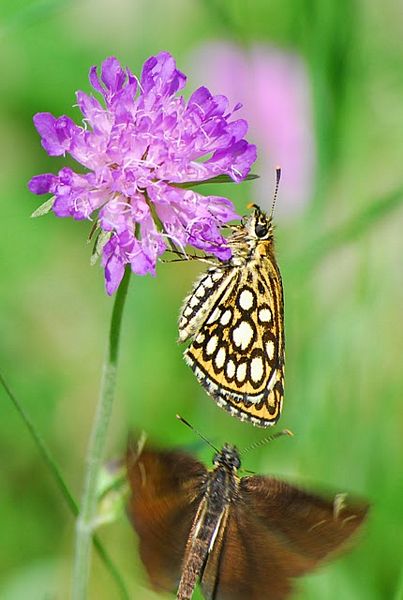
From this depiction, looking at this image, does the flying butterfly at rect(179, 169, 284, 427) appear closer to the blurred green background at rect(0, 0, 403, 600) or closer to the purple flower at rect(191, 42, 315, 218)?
the blurred green background at rect(0, 0, 403, 600)

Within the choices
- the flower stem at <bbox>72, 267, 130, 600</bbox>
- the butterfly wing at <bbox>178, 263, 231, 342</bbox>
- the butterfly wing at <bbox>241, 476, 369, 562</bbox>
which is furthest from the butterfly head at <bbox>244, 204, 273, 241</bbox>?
the butterfly wing at <bbox>241, 476, 369, 562</bbox>

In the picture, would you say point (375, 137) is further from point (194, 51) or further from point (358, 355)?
point (358, 355)

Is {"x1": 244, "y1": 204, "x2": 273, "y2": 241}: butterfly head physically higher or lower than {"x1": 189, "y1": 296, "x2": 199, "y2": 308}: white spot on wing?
higher

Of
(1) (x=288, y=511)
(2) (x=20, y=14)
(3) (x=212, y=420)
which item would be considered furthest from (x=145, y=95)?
(3) (x=212, y=420)

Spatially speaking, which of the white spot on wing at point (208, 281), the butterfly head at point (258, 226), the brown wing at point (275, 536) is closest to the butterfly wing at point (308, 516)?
the brown wing at point (275, 536)

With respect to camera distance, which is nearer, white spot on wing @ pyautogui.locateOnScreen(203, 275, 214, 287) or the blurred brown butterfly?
the blurred brown butterfly

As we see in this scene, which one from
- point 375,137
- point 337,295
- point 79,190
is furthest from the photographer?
point 375,137
